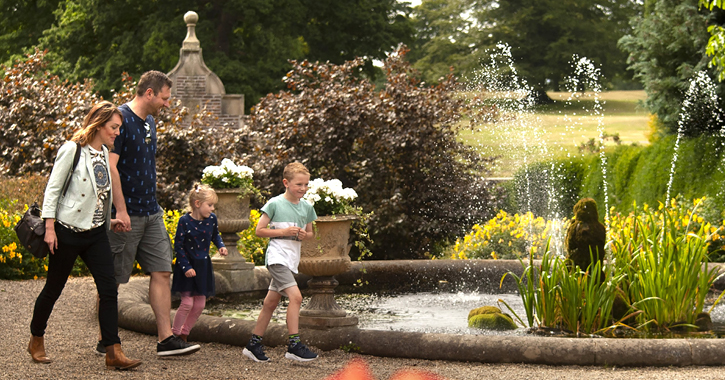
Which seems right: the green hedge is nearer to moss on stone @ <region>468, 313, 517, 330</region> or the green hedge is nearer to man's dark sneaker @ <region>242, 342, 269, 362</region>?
moss on stone @ <region>468, 313, 517, 330</region>

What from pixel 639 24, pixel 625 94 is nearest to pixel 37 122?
pixel 639 24

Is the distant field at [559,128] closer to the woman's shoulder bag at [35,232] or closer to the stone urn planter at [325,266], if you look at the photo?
the stone urn planter at [325,266]

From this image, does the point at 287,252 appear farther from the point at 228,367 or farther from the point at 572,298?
the point at 572,298

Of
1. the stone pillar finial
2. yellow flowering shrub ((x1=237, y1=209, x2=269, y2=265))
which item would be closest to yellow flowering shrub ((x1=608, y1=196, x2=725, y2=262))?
yellow flowering shrub ((x1=237, y1=209, x2=269, y2=265))

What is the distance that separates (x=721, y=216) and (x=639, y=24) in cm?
723

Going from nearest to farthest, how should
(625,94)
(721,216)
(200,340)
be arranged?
(200,340) < (721,216) < (625,94)

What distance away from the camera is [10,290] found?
27.6ft

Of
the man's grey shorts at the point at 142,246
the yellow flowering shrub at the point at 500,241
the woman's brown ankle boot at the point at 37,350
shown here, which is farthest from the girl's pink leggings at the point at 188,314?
the yellow flowering shrub at the point at 500,241

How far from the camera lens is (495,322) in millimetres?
6551

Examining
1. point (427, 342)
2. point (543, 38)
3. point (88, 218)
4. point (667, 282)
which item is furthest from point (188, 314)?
point (543, 38)

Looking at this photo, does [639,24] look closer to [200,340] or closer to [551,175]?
[551,175]

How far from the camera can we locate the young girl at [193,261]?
5691 millimetres

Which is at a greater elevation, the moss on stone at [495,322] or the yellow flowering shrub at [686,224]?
the yellow flowering shrub at [686,224]

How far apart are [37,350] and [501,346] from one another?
2.87 m
